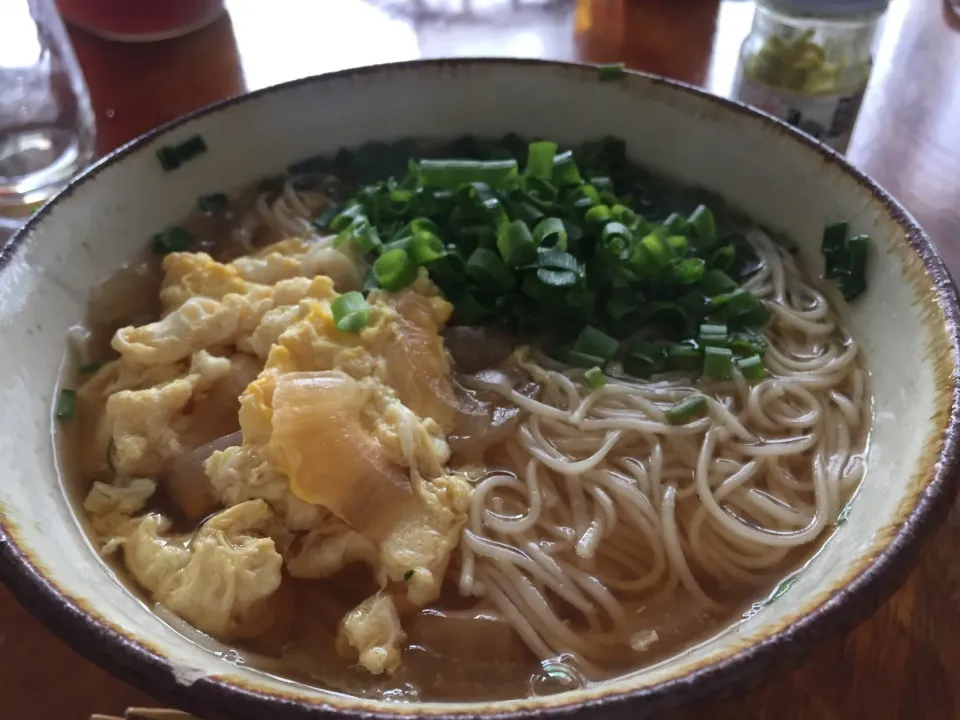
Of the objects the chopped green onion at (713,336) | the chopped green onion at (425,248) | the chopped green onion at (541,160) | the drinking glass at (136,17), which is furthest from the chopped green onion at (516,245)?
the drinking glass at (136,17)

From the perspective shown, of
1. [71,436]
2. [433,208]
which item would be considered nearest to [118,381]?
[71,436]

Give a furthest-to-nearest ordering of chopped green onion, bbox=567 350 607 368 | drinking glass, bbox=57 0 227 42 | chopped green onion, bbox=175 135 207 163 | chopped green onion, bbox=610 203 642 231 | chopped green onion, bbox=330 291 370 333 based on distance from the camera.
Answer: drinking glass, bbox=57 0 227 42, chopped green onion, bbox=175 135 207 163, chopped green onion, bbox=610 203 642 231, chopped green onion, bbox=567 350 607 368, chopped green onion, bbox=330 291 370 333

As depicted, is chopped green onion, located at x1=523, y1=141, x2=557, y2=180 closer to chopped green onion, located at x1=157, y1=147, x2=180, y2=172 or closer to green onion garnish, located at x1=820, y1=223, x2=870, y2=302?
green onion garnish, located at x1=820, y1=223, x2=870, y2=302

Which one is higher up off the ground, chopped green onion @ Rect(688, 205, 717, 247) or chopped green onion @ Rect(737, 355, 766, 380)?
chopped green onion @ Rect(688, 205, 717, 247)

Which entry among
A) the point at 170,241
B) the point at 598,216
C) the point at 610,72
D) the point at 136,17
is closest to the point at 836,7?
the point at 610,72

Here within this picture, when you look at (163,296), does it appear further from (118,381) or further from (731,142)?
(731,142)

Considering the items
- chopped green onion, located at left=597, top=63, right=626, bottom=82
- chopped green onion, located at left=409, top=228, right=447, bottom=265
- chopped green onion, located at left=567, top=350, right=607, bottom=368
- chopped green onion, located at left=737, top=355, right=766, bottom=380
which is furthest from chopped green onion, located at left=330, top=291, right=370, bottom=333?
chopped green onion, located at left=597, top=63, right=626, bottom=82
